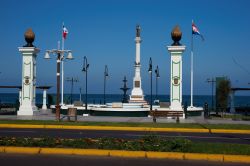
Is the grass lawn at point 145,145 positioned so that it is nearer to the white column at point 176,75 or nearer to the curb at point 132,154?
the curb at point 132,154

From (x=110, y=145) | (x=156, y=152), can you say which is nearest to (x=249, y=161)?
(x=156, y=152)

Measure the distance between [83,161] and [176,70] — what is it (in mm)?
18363

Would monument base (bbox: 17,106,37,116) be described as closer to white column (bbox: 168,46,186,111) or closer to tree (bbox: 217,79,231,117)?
white column (bbox: 168,46,186,111)

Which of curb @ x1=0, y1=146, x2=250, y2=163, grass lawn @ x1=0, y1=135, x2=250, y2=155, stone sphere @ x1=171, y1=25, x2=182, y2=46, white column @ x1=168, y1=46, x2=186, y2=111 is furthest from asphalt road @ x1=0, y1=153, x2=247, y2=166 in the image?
stone sphere @ x1=171, y1=25, x2=182, y2=46

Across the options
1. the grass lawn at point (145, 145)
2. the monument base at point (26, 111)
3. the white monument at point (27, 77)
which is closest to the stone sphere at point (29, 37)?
the white monument at point (27, 77)

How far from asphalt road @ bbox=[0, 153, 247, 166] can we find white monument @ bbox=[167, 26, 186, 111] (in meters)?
17.4

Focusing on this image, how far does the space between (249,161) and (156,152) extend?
8.95ft

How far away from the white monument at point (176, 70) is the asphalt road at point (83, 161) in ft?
57.2

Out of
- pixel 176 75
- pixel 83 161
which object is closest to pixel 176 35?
pixel 176 75

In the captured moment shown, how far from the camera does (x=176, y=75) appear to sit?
2884cm

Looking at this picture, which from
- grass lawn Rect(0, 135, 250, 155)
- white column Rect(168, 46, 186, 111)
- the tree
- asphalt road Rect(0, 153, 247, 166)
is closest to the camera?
asphalt road Rect(0, 153, 247, 166)

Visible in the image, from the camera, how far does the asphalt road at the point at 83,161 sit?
1098cm

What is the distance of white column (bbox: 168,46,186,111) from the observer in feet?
94.2

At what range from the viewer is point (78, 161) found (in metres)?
11.3
